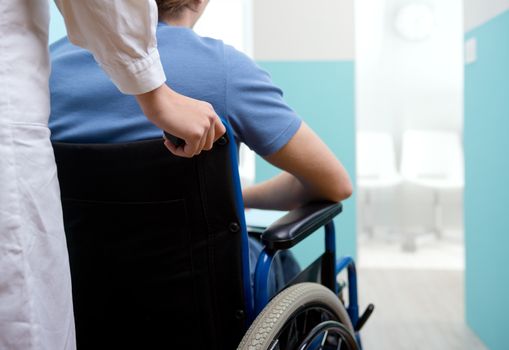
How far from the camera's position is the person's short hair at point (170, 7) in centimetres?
90

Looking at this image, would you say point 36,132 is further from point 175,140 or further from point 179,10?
point 179,10

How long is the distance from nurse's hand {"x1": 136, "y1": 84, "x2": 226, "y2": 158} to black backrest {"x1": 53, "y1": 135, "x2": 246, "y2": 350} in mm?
155

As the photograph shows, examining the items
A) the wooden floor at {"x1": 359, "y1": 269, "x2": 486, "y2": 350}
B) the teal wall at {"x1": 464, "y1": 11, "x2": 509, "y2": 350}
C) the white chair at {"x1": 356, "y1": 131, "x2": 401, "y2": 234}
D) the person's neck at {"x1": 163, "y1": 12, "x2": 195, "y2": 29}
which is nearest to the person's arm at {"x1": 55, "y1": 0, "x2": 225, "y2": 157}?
the person's neck at {"x1": 163, "y1": 12, "x2": 195, "y2": 29}

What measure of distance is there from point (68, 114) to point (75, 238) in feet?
0.65

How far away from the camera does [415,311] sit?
224 centimetres

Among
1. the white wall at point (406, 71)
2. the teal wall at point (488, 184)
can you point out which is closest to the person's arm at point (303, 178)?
the teal wall at point (488, 184)

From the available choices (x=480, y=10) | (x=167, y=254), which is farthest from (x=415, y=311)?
(x=167, y=254)

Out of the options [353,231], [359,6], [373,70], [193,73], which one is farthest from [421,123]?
[193,73]

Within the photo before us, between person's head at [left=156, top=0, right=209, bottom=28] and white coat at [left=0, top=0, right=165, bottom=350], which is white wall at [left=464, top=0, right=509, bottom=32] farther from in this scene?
white coat at [left=0, top=0, right=165, bottom=350]

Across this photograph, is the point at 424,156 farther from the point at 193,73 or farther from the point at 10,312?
the point at 10,312

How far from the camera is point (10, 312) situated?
54cm

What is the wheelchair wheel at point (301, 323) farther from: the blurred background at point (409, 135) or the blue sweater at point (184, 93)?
the blurred background at point (409, 135)

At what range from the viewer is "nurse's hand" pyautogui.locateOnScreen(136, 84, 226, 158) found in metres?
0.55

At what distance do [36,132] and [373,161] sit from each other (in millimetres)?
3786
